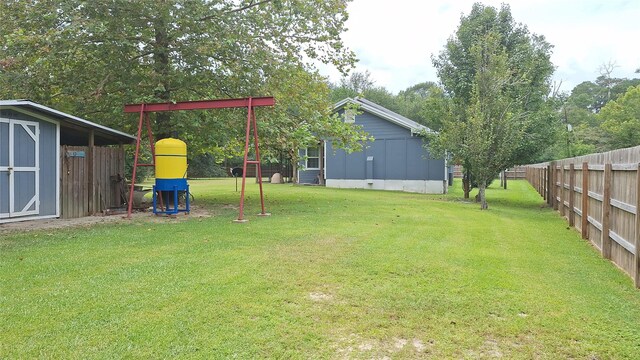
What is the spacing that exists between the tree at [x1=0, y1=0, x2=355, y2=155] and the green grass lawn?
5058 mm

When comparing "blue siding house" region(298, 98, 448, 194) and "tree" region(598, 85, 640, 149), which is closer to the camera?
"blue siding house" region(298, 98, 448, 194)

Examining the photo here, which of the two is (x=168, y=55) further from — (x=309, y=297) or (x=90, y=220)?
(x=309, y=297)

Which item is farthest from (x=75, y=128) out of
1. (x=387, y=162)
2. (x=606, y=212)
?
(x=387, y=162)

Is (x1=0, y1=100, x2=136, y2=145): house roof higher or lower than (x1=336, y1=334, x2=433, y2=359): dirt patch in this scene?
higher

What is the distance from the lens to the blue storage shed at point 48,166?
8898mm

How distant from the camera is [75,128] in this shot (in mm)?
10789

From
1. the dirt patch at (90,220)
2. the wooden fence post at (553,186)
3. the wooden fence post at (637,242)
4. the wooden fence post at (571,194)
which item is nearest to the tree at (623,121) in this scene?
the wooden fence post at (553,186)

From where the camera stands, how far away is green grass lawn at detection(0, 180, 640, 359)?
3.35 metres

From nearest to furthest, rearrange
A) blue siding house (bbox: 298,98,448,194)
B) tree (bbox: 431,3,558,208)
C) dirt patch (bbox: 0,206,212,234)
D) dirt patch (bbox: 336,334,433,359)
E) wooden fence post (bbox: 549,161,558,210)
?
dirt patch (bbox: 336,334,433,359)
dirt patch (bbox: 0,206,212,234)
wooden fence post (bbox: 549,161,558,210)
tree (bbox: 431,3,558,208)
blue siding house (bbox: 298,98,448,194)

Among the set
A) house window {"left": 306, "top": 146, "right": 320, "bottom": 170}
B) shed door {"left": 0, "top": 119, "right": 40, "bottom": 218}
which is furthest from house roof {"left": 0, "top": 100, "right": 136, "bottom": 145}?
house window {"left": 306, "top": 146, "right": 320, "bottom": 170}

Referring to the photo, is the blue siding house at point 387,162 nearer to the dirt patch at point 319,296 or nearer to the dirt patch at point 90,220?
the dirt patch at point 90,220

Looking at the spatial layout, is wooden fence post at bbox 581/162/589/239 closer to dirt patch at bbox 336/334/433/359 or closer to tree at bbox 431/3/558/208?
tree at bbox 431/3/558/208

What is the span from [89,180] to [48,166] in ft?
3.93

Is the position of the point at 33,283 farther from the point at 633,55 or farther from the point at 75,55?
the point at 633,55
